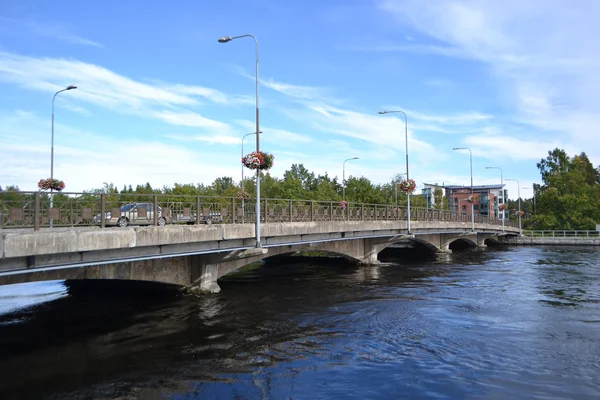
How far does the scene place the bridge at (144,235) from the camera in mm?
12406

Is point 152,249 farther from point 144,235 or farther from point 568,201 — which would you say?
point 568,201

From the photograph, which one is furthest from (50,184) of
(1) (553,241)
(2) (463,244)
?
(1) (553,241)

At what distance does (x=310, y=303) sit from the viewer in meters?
21.9

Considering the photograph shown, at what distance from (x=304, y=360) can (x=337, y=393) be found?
99.7 inches

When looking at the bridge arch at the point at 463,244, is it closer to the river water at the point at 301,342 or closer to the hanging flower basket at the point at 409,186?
the hanging flower basket at the point at 409,186

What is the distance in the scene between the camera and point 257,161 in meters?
18.8

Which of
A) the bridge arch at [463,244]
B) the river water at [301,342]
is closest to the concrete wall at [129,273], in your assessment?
the river water at [301,342]

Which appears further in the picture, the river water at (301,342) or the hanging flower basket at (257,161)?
the hanging flower basket at (257,161)

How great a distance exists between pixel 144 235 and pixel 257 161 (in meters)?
5.81

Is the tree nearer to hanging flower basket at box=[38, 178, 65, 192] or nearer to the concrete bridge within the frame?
the concrete bridge

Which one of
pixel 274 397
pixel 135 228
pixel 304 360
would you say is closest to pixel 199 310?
pixel 135 228

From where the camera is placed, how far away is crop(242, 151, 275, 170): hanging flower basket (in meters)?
18.8

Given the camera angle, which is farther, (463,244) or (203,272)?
(463,244)

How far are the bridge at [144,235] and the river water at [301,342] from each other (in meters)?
2.01
